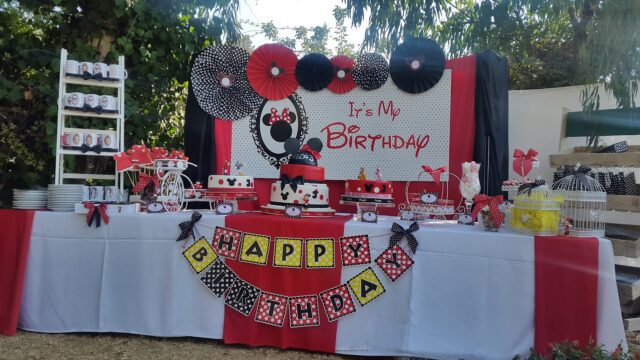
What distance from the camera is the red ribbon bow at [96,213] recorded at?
309cm

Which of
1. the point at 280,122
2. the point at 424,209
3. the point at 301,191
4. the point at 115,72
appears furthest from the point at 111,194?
the point at 424,209

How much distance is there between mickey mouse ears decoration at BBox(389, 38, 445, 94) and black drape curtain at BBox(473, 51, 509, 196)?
31 cm

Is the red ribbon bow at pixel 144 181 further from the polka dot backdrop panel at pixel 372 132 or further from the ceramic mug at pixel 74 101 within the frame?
the polka dot backdrop panel at pixel 372 132

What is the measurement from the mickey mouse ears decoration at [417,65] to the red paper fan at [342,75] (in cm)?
34

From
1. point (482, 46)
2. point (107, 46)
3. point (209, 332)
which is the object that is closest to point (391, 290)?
point (209, 332)

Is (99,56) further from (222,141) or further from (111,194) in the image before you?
(111,194)

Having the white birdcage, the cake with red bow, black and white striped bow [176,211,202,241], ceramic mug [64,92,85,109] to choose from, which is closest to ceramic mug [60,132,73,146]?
ceramic mug [64,92,85,109]

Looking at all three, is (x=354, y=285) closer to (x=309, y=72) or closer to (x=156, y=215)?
(x=156, y=215)

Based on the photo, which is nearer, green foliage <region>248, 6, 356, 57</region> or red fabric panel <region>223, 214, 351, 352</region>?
red fabric panel <region>223, 214, 351, 352</region>

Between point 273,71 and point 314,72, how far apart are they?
1.20ft

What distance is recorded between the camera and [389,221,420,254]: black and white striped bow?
2.73 m

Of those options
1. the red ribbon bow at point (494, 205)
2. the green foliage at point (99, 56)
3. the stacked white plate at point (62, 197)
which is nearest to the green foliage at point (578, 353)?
the red ribbon bow at point (494, 205)

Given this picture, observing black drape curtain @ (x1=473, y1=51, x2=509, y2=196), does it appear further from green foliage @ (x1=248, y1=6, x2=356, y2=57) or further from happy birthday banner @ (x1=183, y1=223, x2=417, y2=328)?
green foliage @ (x1=248, y1=6, x2=356, y2=57)

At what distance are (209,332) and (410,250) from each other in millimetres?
1356
